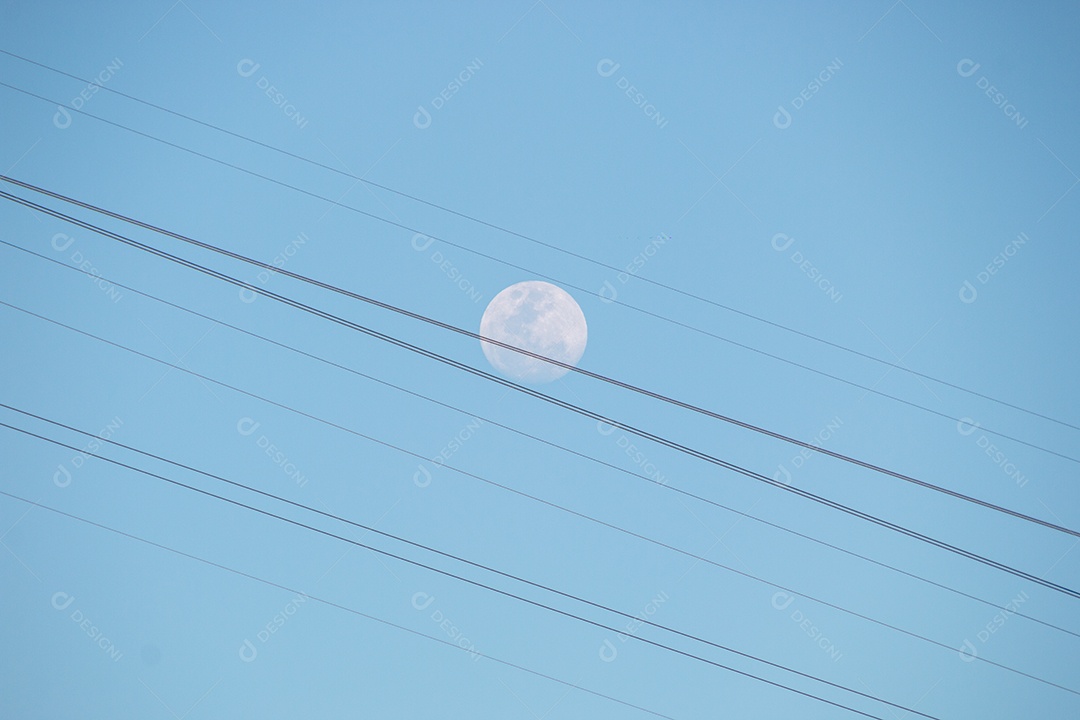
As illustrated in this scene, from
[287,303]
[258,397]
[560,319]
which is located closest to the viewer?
[287,303]

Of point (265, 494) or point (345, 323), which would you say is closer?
point (345, 323)

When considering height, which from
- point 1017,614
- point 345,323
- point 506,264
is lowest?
point 1017,614

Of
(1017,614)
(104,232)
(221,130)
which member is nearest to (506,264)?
(221,130)

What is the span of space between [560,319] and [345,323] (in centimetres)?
822

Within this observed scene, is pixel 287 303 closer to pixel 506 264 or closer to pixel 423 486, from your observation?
pixel 506 264

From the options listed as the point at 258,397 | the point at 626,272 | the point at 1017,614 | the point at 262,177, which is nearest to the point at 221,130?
the point at 262,177

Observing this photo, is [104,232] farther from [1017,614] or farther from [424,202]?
[1017,614]

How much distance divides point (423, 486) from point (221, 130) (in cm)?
793

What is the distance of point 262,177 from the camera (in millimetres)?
9906

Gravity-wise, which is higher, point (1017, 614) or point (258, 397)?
point (258, 397)

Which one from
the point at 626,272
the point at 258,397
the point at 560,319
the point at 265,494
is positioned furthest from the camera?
the point at 560,319

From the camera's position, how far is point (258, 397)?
9.25 m

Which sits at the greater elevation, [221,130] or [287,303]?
[221,130]

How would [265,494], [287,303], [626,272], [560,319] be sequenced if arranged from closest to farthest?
[287,303] < [265,494] < [626,272] < [560,319]
